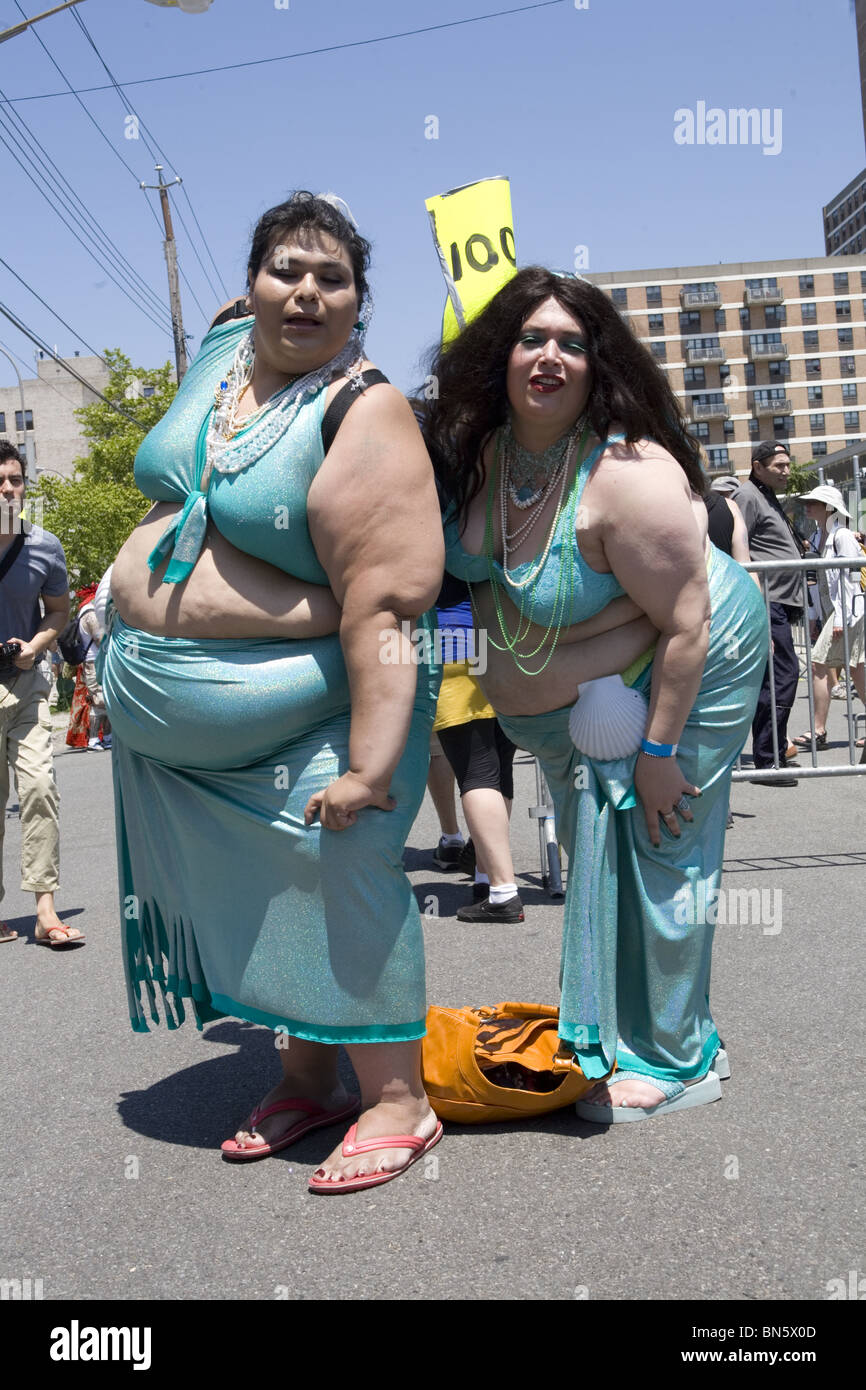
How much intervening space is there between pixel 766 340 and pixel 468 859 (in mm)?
115756

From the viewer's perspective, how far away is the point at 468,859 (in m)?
6.62

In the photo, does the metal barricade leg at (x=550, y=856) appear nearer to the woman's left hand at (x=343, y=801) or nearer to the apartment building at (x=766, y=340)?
the woman's left hand at (x=343, y=801)

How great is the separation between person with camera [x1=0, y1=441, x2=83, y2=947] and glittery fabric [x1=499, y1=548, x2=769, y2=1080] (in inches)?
124

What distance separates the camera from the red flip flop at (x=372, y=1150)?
9.58 feet

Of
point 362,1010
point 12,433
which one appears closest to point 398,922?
point 362,1010

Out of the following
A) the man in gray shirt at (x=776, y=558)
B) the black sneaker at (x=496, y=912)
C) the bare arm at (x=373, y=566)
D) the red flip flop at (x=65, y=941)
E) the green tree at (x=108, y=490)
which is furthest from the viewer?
the green tree at (x=108, y=490)

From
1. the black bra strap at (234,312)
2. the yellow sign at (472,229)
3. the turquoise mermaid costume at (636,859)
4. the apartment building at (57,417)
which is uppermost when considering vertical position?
the apartment building at (57,417)

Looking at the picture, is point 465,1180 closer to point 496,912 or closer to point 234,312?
point 234,312

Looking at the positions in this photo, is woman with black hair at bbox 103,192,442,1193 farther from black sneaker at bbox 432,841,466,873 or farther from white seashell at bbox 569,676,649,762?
black sneaker at bbox 432,841,466,873

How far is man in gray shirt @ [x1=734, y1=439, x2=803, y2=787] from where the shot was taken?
829cm

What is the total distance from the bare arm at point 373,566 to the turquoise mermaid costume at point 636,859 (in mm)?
435

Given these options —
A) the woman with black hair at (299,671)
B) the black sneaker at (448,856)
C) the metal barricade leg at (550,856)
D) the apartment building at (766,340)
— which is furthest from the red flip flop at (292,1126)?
the apartment building at (766,340)

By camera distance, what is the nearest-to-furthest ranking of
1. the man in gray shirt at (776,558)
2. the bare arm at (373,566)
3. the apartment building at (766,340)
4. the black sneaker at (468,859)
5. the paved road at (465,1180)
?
the paved road at (465,1180)
the bare arm at (373,566)
the black sneaker at (468,859)
the man in gray shirt at (776,558)
the apartment building at (766,340)
